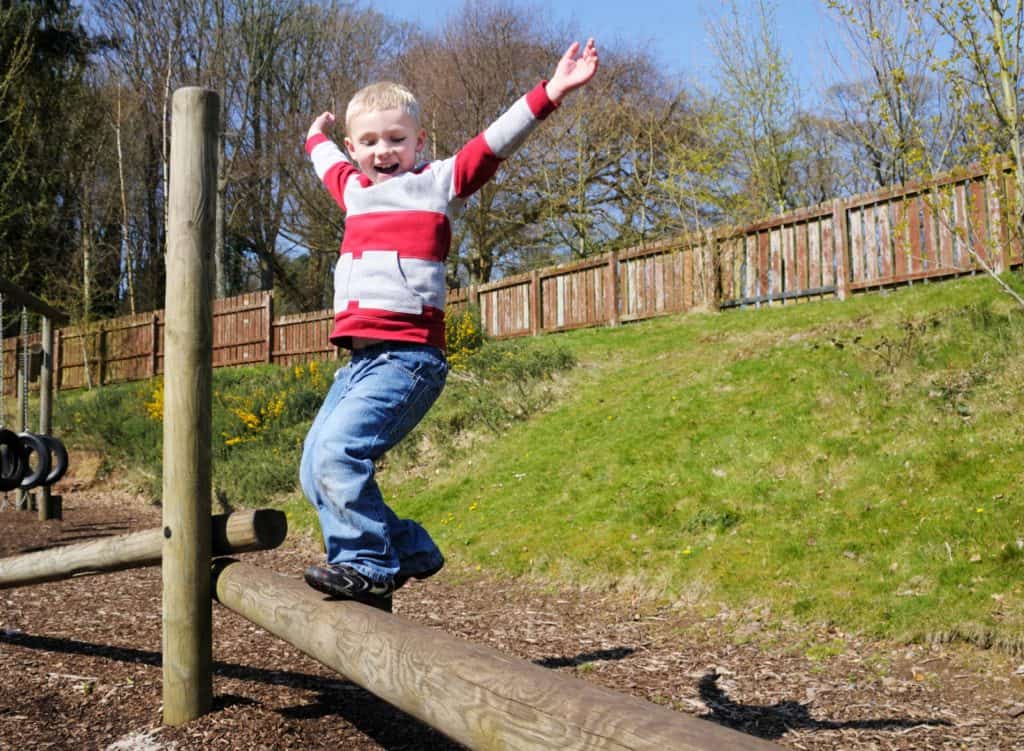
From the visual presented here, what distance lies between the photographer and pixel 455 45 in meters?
22.5

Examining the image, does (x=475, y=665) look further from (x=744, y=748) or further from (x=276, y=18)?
(x=276, y=18)

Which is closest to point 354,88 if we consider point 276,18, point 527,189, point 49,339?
point 276,18

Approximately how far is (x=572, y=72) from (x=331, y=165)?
1084 millimetres

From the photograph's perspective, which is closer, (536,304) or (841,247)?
(841,247)

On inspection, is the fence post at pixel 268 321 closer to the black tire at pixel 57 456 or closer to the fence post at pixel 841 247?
the fence post at pixel 841 247

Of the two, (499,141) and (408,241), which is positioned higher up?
(499,141)

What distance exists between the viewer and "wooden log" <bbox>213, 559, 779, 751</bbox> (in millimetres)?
1496

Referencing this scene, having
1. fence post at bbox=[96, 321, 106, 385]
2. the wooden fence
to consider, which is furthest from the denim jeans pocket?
fence post at bbox=[96, 321, 106, 385]

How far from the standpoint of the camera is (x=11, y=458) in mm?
5754

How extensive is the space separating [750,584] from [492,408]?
5.56 metres

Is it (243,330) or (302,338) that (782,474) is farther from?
(243,330)

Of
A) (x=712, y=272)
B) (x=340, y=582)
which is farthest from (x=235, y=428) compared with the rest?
(x=340, y=582)

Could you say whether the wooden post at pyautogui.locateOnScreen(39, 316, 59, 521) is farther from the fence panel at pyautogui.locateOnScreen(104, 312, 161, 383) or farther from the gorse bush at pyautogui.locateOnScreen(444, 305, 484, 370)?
the fence panel at pyautogui.locateOnScreen(104, 312, 161, 383)

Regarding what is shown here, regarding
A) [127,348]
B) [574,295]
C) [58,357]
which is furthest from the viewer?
[58,357]
